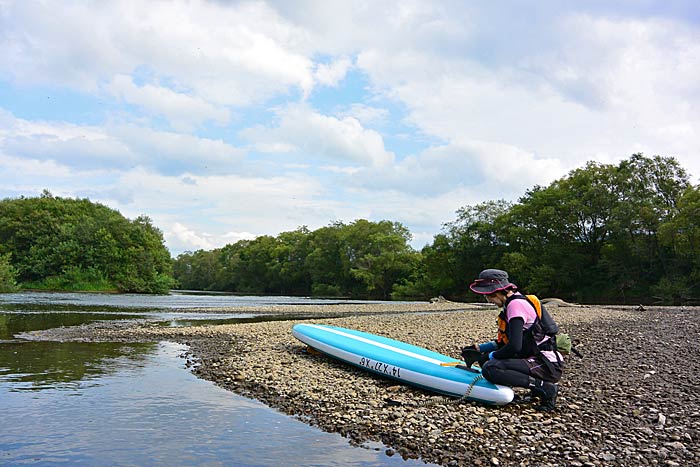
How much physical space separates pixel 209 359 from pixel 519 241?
58053mm

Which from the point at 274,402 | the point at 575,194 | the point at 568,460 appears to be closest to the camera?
the point at 568,460

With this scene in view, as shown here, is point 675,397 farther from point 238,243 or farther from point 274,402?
point 238,243

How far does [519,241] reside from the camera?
65438 millimetres

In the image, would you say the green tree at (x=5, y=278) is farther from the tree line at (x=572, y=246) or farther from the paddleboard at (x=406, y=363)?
the paddleboard at (x=406, y=363)

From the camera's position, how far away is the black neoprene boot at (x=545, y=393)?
7.38 m

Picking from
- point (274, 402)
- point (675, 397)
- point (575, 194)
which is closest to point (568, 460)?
point (675, 397)

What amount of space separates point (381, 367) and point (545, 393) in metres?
3.00

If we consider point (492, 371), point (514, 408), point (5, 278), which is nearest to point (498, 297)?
point (492, 371)

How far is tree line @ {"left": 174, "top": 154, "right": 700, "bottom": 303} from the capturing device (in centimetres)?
4922

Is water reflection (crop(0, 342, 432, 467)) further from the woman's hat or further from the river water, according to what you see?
the woman's hat

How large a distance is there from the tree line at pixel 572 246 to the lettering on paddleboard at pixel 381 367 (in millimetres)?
43847

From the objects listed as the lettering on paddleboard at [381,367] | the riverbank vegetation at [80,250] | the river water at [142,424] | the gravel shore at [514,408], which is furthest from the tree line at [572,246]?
the river water at [142,424]

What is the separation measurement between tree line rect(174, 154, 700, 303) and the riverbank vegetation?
31.5 m

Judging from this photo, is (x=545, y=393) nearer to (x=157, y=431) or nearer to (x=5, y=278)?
(x=157, y=431)
